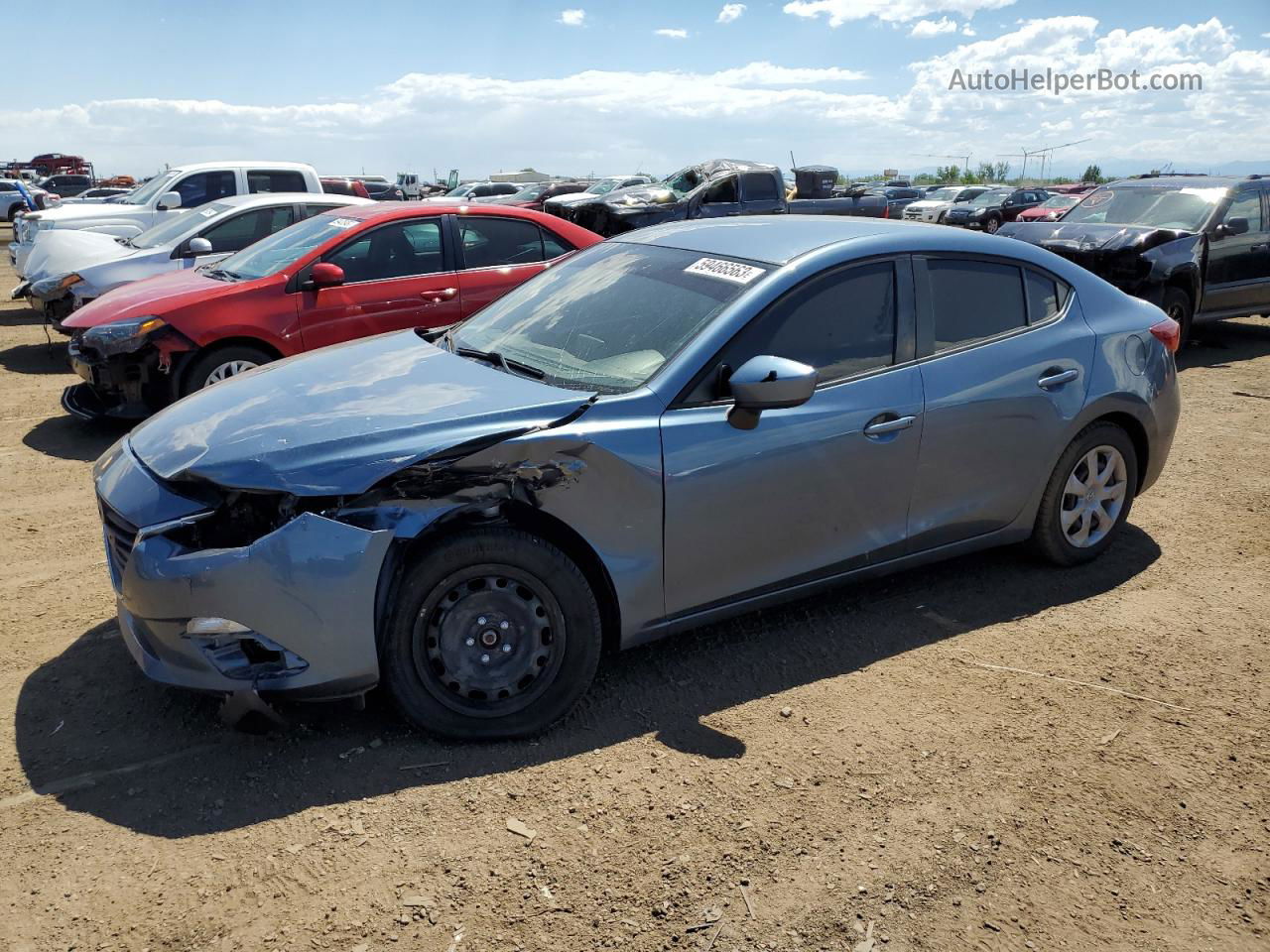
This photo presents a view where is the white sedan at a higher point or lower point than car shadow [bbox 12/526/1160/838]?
higher

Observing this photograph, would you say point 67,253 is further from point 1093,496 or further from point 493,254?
point 1093,496

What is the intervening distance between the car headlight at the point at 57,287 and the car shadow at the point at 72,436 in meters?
2.06

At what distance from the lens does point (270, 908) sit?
2625mm

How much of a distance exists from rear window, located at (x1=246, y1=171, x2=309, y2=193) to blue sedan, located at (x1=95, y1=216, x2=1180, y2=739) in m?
9.95

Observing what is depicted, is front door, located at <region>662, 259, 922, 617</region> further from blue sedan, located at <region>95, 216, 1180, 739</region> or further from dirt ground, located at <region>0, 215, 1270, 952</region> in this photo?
dirt ground, located at <region>0, 215, 1270, 952</region>

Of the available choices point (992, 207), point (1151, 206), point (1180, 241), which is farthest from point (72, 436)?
point (992, 207)

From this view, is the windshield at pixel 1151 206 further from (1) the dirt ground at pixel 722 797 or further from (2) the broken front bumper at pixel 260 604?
(2) the broken front bumper at pixel 260 604

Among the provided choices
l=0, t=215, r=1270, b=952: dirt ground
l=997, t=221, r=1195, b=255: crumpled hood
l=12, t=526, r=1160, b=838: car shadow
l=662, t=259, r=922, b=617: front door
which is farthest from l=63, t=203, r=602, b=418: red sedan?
l=997, t=221, r=1195, b=255: crumpled hood

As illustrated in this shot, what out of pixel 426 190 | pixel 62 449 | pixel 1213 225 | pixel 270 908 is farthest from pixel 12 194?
pixel 270 908

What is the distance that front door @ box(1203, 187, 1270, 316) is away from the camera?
10.5 m

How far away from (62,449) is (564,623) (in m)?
5.11

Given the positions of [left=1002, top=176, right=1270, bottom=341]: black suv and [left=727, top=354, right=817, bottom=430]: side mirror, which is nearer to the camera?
[left=727, top=354, right=817, bottom=430]: side mirror

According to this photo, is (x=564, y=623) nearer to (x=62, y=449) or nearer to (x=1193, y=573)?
(x=1193, y=573)

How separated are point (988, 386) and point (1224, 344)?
9082mm
